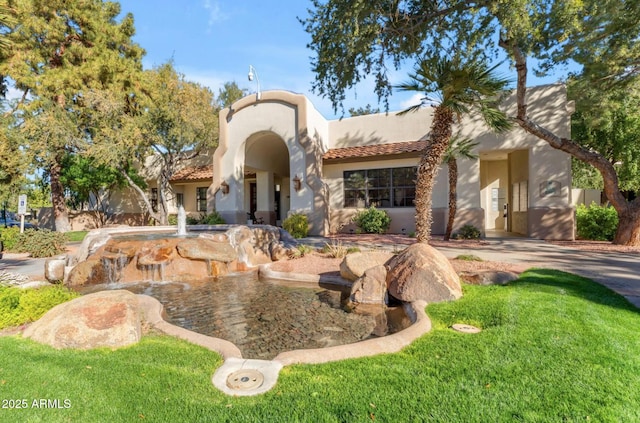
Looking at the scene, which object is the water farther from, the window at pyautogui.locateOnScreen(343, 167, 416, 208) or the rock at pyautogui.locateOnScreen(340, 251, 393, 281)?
the window at pyautogui.locateOnScreen(343, 167, 416, 208)

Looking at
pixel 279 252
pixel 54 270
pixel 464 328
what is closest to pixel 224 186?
pixel 279 252

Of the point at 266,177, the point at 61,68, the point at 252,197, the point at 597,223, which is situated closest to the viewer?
the point at 597,223

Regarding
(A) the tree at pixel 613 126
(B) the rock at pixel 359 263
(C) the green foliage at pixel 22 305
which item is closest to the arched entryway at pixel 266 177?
(B) the rock at pixel 359 263

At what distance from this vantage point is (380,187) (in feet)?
57.5

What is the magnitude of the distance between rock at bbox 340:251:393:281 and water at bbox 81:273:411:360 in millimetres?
472

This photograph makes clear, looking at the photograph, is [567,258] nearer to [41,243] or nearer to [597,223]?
[597,223]

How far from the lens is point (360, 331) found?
17.1 ft

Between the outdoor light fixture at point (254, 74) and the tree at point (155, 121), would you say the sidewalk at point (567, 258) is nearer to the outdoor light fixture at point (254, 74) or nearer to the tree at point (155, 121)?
the outdoor light fixture at point (254, 74)

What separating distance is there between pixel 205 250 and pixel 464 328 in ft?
25.4

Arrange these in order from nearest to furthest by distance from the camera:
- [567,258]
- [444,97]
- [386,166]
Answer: [444,97] < [567,258] < [386,166]

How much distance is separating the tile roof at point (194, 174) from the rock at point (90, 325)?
17.4 meters

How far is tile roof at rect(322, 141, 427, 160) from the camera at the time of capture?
52.6ft

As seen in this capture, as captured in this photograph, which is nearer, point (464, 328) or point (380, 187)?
point (464, 328)

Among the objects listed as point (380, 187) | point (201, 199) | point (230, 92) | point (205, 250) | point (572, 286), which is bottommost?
point (572, 286)
